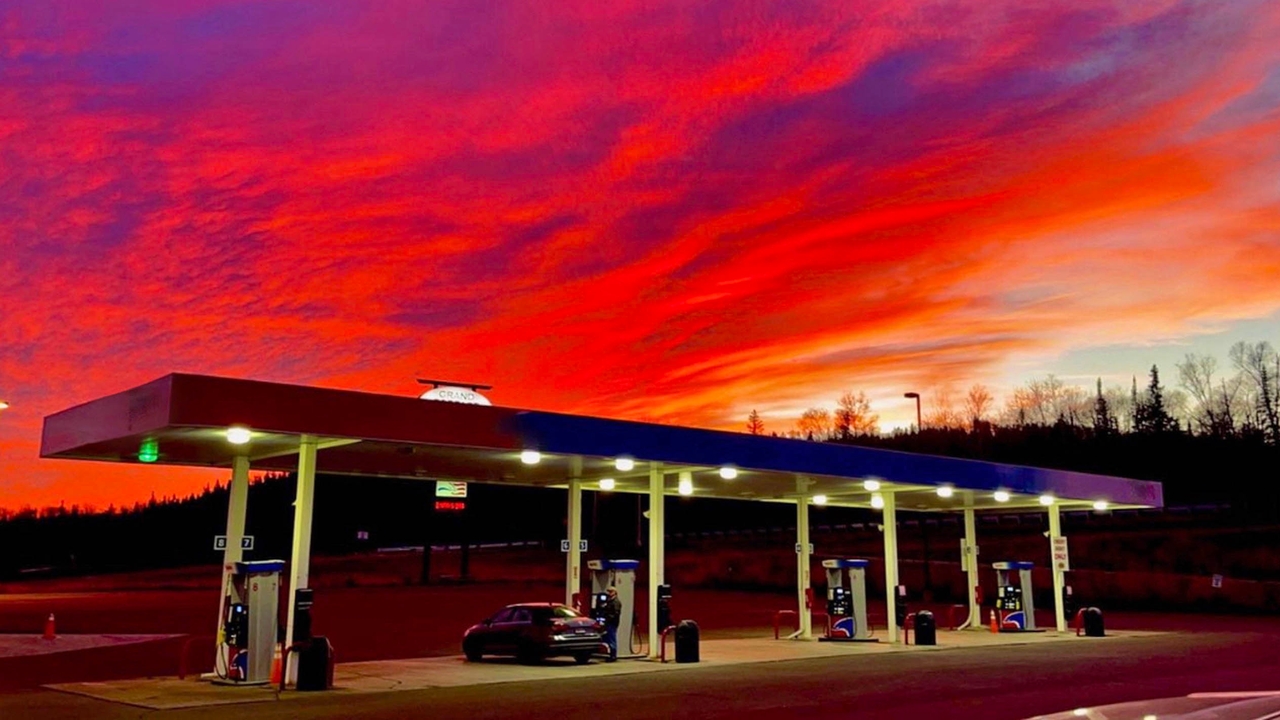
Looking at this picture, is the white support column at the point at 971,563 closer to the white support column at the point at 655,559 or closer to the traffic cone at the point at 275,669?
the white support column at the point at 655,559

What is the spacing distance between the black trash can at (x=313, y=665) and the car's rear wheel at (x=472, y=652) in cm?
634

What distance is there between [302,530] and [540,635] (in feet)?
20.7

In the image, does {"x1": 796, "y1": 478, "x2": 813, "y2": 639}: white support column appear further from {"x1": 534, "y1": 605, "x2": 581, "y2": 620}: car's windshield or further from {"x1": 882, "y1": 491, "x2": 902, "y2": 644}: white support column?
{"x1": 534, "y1": 605, "x2": 581, "y2": 620}: car's windshield

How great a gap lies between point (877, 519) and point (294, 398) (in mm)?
80474

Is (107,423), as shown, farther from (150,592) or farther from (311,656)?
(150,592)

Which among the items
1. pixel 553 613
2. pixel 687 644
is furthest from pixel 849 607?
pixel 553 613

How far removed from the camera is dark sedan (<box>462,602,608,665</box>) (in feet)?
73.5

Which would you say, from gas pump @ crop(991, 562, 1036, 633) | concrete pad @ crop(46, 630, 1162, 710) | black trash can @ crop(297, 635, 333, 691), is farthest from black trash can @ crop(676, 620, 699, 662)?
gas pump @ crop(991, 562, 1036, 633)

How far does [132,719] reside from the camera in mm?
13742

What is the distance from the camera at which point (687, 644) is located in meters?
22.6

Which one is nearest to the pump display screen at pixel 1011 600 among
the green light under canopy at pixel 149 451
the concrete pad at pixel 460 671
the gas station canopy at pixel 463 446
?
the concrete pad at pixel 460 671

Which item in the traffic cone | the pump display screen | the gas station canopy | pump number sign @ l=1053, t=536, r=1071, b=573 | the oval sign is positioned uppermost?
the oval sign

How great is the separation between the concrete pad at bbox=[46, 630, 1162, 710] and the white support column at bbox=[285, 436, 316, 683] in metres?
1.29

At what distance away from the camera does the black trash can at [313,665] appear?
17.5 metres
